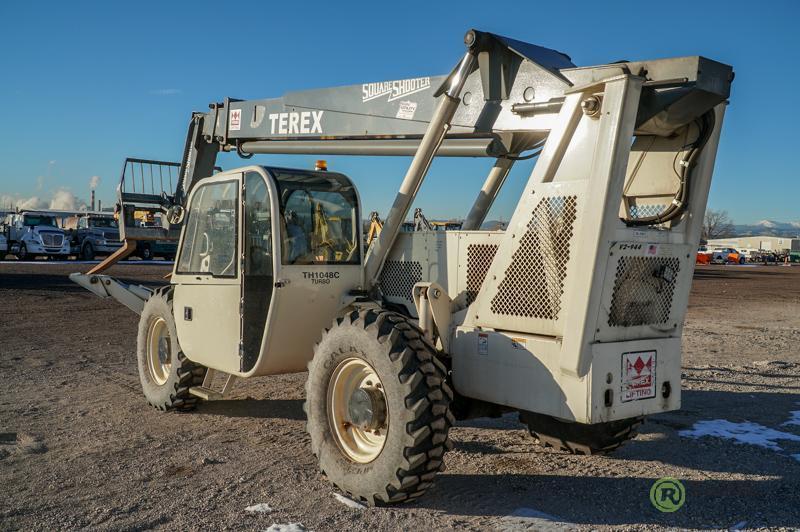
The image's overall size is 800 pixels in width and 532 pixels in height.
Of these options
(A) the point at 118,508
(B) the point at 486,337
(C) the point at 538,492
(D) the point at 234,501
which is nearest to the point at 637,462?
(C) the point at 538,492

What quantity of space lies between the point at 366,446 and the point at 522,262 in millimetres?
1700

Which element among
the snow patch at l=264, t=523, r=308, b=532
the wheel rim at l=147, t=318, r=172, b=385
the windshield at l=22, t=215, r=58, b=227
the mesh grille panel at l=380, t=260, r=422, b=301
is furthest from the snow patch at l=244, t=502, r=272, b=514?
the windshield at l=22, t=215, r=58, b=227

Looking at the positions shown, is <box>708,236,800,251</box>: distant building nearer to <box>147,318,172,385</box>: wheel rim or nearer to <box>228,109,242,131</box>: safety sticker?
<box>228,109,242,131</box>: safety sticker

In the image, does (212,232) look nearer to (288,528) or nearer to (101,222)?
(288,528)

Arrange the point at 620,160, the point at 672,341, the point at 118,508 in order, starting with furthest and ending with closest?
the point at 672,341 → the point at 118,508 → the point at 620,160

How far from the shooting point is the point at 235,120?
26.4ft

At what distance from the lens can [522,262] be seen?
4996 mm

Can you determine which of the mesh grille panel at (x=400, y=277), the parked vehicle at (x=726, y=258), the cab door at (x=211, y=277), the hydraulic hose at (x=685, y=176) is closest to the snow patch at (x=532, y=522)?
the mesh grille panel at (x=400, y=277)

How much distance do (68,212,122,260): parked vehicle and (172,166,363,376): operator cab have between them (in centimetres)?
3129

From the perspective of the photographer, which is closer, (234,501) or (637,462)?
(234,501)

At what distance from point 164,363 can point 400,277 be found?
9.85ft

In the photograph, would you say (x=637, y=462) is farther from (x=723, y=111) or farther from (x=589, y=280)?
(x=723, y=111)

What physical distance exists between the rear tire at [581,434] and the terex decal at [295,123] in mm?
3214

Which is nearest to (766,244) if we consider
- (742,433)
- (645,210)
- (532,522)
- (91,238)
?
(91,238)
